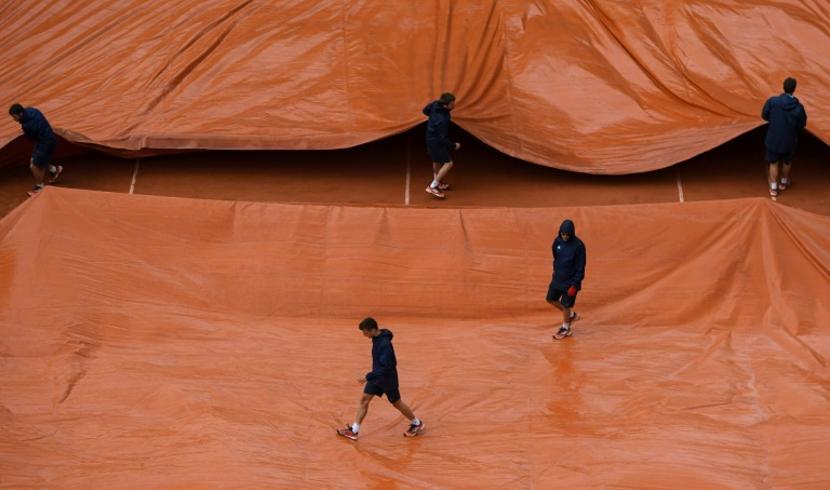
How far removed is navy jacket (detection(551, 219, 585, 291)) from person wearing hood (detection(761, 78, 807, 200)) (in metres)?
3.02

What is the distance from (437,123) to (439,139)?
19 centimetres

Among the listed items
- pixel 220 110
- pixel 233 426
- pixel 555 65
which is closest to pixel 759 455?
pixel 233 426

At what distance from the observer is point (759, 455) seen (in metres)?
12.3

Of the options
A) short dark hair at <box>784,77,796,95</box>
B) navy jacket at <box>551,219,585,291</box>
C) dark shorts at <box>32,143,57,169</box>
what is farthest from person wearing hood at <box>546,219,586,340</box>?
dark shorts at <box>32,143,57,169</box>

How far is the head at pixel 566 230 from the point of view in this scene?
13.4 meters

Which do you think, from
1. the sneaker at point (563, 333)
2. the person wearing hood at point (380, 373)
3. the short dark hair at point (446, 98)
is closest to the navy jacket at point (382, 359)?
the person wearing hood at point (380, 373)

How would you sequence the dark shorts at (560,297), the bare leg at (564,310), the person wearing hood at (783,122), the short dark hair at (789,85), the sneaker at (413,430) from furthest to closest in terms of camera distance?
1. the person wearing hood at (783,122)
2. the short dark hair at (789,85)
3. the bare leg at (564,310)
4. the dark shorts at (560,297)
5. the sneaker at (413,430)

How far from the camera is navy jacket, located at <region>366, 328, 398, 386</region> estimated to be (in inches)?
474

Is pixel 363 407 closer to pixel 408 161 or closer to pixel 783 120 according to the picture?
pixel 408 161

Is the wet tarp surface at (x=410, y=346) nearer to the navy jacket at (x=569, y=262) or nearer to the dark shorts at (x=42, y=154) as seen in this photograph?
the navy jacket at (x=569, y=262)

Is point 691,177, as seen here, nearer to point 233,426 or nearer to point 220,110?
point 220,110

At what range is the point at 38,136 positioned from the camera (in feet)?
52.9

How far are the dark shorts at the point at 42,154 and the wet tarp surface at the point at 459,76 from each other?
0.97 feet

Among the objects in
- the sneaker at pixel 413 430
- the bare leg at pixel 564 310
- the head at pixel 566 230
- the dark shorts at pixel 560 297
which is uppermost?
the head at pixel 566 230
